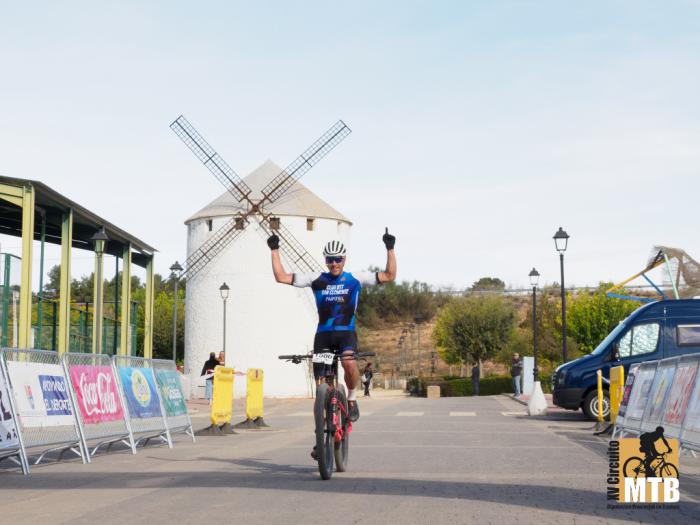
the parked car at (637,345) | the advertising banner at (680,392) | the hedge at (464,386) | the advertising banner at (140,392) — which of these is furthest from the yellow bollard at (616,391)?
the hedge at (464,386)

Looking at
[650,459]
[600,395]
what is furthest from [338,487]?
[600,395]

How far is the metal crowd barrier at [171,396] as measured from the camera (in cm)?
1633

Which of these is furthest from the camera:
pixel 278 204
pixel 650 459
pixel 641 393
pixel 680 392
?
pixel 278 204

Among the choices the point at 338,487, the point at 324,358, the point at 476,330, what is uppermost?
the point at 476,330

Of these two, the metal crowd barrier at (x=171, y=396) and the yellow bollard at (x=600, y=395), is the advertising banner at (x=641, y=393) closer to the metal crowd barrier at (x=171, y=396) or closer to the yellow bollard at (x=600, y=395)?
the yellow bollard at (x=600, y=395)

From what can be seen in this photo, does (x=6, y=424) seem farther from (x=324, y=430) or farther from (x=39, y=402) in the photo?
(x=324, y=430)

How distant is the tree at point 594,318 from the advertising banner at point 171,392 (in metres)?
66.0

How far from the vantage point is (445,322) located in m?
84.5

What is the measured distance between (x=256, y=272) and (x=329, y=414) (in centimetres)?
4711

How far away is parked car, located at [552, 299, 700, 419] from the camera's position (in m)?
23.9

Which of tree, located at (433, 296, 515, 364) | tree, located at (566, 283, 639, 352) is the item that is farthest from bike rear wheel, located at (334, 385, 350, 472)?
tree, located at (433, 296, 515, 364)

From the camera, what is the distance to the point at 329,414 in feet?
32.8

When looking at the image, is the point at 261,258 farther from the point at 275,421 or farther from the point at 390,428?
the point at 390,428

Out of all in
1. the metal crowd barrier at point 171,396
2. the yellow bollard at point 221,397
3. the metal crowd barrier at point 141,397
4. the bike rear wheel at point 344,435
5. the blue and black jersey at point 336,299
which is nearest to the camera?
the bike rear wheel at point 344,435
